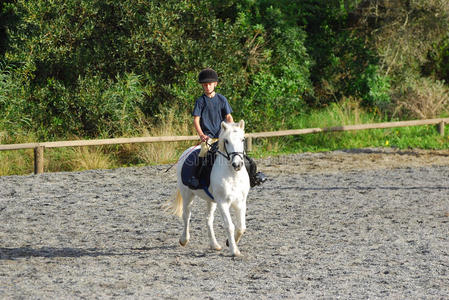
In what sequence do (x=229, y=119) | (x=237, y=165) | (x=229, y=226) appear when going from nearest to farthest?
(x=237, y=165) < (x=229, y=226) < (x=229, y=119)

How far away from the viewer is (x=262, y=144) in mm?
15727

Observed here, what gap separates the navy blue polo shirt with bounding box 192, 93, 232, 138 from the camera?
7.12m

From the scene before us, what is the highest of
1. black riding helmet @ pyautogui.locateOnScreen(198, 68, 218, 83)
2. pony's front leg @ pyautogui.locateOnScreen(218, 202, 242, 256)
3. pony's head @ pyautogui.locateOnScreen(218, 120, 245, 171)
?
black riding helmet @ pyautogui.locateOnScreen(198, 68, 218, 83)

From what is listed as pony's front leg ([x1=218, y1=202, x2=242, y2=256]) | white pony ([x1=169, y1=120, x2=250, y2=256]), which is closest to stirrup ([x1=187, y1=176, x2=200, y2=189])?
white pony ([x1=169, y1=120, x2=250, y2=256])

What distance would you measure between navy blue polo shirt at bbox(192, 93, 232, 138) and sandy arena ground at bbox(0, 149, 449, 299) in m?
1.34

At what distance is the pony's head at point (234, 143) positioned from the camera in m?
6.40

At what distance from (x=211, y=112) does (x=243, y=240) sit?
1.58m

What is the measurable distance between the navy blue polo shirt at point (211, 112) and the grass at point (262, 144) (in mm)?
6562

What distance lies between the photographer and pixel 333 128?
51.0 ft

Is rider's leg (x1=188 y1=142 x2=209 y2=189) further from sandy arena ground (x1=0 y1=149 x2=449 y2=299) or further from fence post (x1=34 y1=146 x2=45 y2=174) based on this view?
fence post (x1=34 y1=146 x2=45 y2=174)

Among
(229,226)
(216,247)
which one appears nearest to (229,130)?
(229,226)

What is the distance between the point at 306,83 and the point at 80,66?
20.3 feet

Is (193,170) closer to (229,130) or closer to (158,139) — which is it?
(229,130)

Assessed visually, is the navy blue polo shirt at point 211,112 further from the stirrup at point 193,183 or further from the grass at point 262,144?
the grass at point 262,144
